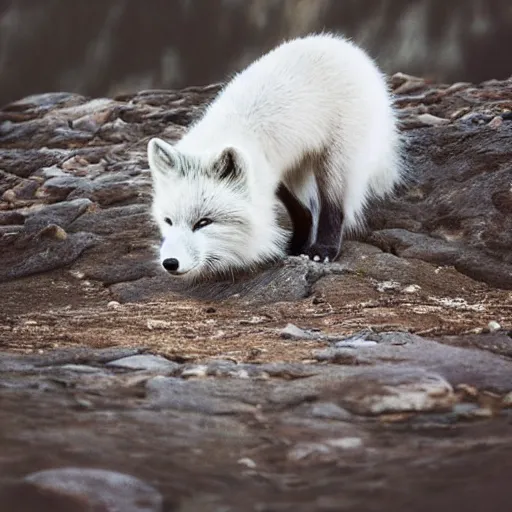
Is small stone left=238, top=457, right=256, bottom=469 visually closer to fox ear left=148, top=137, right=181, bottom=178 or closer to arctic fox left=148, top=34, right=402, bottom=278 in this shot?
arctic fox left=148, top=34, right=402, bottom=278

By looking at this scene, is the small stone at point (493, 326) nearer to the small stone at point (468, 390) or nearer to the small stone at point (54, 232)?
the small stone at point (468, 390)

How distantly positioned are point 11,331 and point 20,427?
708mm

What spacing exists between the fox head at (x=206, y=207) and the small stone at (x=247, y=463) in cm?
105

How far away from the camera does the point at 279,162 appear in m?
2.44

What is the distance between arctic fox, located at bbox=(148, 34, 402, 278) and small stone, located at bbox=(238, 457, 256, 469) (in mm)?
1025

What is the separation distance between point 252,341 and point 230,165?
0.65m

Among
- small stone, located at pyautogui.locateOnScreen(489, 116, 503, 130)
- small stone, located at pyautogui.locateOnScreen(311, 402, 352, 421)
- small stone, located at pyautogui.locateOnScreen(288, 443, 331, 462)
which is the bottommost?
small stone, located at pyautogui.locateOnScreen(311, 402, 352, 421)

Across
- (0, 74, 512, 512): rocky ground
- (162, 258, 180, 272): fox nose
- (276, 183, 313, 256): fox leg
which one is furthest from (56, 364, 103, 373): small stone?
(276, 183, 313, 256): fox leg

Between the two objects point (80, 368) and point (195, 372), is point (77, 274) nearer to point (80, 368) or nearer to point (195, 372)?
point (80, 368)

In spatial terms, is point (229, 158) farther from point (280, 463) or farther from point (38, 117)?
point (38, 117)

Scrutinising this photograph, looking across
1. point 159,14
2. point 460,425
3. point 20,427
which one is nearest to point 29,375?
point 20,427

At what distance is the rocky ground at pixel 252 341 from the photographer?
112 cm

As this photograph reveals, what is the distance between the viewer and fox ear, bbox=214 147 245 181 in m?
2.19

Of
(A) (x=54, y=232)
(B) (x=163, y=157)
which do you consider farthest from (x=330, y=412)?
(A) (x=54, y=232)
